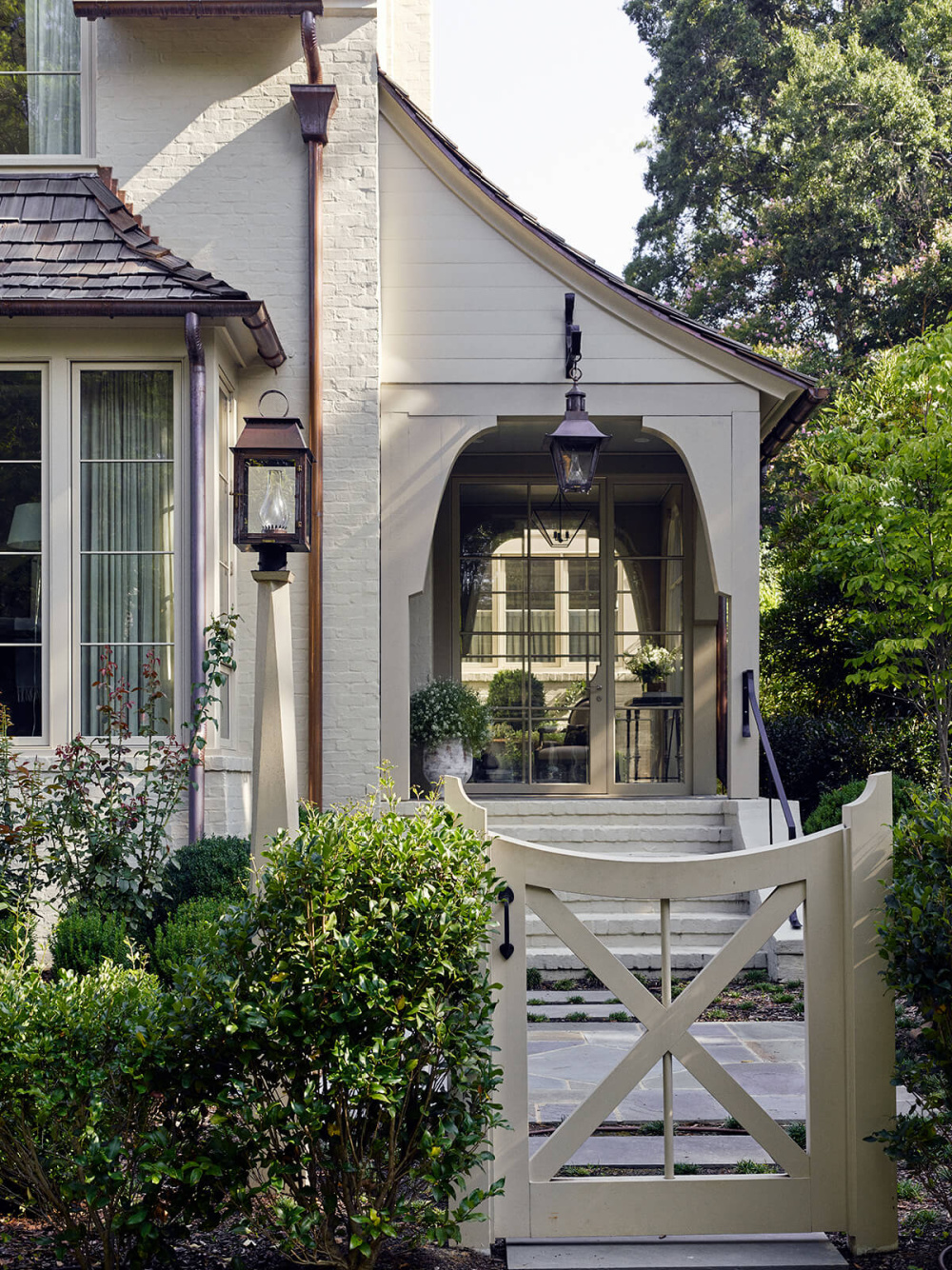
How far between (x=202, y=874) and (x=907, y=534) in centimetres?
551

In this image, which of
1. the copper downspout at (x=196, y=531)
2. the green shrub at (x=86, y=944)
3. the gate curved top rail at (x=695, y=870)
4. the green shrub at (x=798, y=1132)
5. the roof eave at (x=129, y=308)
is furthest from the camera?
the copper downspout at (x=196, y=531)

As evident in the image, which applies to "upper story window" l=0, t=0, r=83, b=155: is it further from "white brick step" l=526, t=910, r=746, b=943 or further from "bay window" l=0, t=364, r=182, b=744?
"white brick step" l=526, t=910, r=746, b=943

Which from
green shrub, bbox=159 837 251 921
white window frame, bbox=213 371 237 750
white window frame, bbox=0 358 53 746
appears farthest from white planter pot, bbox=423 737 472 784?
white window frame, bbox=0 358 53 746

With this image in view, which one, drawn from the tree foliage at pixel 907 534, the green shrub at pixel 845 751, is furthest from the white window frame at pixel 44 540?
the green shrub at pixel 845 751

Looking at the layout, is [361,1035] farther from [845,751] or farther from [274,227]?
[845,751]

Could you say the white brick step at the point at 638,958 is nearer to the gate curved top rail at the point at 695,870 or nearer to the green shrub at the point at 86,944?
the green shrub at the point at 86,944

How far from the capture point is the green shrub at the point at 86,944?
552cm

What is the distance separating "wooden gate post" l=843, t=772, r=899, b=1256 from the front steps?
382cm

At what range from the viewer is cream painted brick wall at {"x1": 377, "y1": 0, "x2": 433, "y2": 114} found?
11.0m

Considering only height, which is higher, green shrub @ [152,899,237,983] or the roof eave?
the roof eave

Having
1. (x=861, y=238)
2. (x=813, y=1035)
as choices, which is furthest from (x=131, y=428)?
(x=861, y=238)

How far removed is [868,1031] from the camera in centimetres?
358

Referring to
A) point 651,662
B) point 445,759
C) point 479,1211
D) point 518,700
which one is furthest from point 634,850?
point 479,1211

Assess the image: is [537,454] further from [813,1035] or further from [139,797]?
[813,1035]
